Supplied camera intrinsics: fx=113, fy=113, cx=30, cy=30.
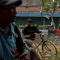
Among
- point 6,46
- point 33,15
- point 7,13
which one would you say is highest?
point 7,13

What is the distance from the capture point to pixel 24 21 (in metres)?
25.0

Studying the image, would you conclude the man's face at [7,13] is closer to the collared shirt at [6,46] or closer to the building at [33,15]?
the collared shirt at [6,46]

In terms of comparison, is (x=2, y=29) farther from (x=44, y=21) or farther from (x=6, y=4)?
(x=44, y=21)

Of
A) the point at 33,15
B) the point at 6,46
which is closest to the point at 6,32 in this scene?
the point at 6,46

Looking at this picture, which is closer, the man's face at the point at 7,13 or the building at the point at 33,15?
the man's face at the point at 7,13

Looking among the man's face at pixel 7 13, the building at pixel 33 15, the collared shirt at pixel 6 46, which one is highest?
the man's face at pixel 7 13

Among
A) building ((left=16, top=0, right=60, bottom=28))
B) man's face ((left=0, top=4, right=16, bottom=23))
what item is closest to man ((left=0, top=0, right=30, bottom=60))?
man's face ((left=0, top=4, right=16, bottom=23))

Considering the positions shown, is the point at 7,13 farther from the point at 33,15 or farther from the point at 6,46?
the point at 33,15

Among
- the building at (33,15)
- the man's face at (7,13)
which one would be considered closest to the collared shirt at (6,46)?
the man's face at (7,13)

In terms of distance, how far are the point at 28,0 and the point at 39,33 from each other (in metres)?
27.0

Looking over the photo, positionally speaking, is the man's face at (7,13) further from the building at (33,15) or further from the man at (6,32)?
the building at (33,15)

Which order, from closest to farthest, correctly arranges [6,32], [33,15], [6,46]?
[6,46]
[6,32]
[33,15]

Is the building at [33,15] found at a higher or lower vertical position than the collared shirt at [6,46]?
lower

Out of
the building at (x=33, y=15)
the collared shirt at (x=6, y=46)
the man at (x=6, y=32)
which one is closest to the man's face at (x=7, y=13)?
the man at (x=6, y=32)
